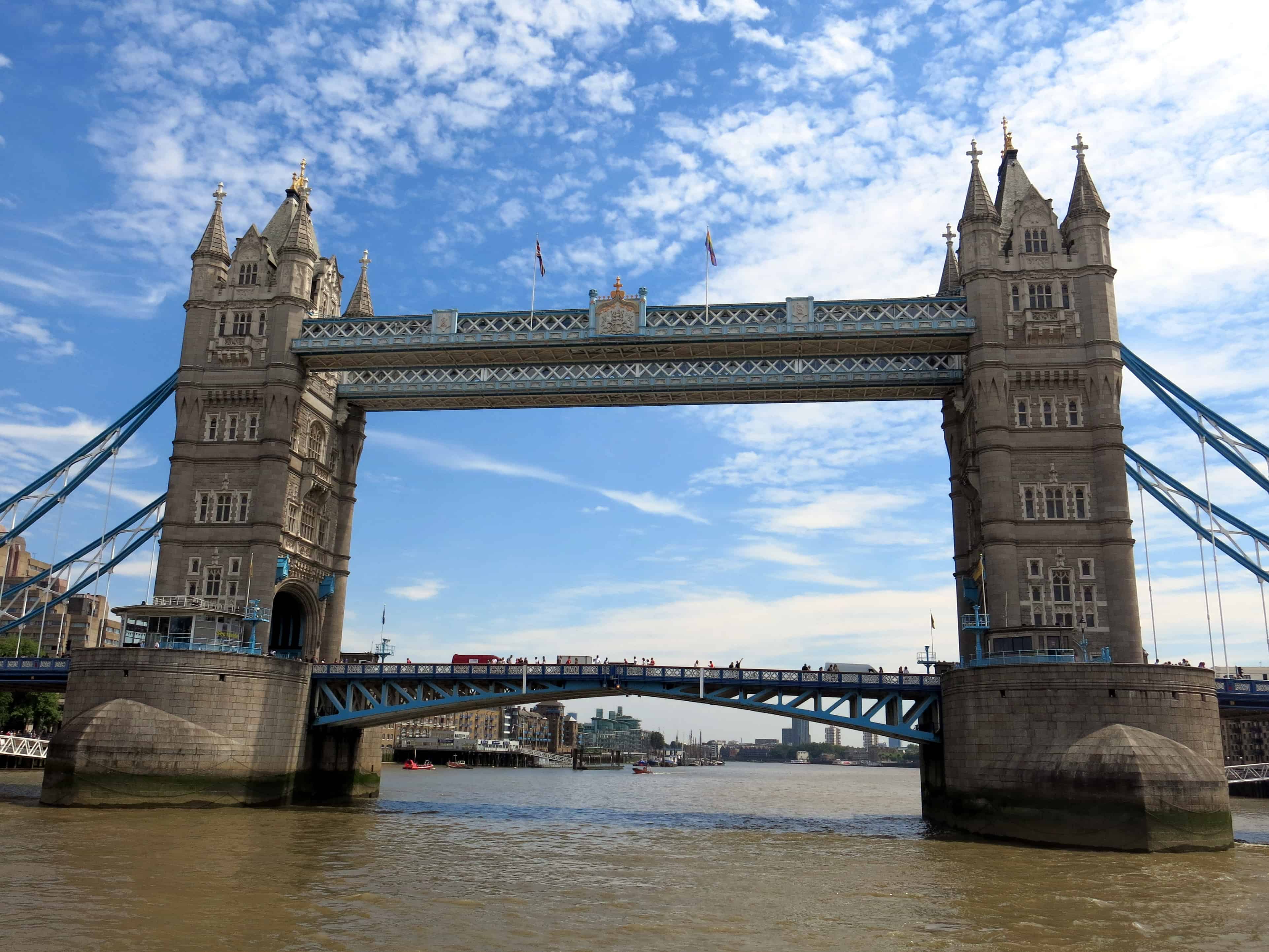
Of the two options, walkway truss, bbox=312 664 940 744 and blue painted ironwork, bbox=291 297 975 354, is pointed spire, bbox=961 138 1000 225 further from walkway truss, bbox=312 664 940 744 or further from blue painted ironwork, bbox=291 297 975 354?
walkway truss, bbox=312 664 940 744

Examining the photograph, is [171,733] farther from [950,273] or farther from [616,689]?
[950,273]

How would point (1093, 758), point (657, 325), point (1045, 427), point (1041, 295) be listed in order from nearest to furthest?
point (1093, 758), point (1045, 427), point (1041, 295), point (657, 325)

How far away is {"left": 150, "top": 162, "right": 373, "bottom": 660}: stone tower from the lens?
58.8 metres

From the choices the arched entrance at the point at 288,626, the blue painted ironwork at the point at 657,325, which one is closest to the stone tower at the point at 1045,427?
the blue painted ironwork at the point at 657,325

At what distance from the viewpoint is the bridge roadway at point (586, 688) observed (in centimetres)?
5291

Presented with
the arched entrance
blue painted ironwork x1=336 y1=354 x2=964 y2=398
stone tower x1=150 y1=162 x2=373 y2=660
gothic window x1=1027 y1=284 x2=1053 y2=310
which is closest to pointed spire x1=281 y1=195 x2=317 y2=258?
stone tower x1=150 y1=162 x2=373 y2=660

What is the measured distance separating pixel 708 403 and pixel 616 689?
60.3 ft

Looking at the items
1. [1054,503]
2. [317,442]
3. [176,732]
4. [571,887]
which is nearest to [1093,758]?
[1054,503]

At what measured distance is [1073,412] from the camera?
54312mm

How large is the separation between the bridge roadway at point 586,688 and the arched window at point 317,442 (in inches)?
532

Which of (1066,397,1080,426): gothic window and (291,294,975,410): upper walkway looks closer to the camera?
(1066,397,1080,426): gothic window

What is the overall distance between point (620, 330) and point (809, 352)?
10.7 meters

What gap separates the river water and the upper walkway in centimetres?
2462

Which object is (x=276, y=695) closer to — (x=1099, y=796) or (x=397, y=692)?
(x=397, y=692)
